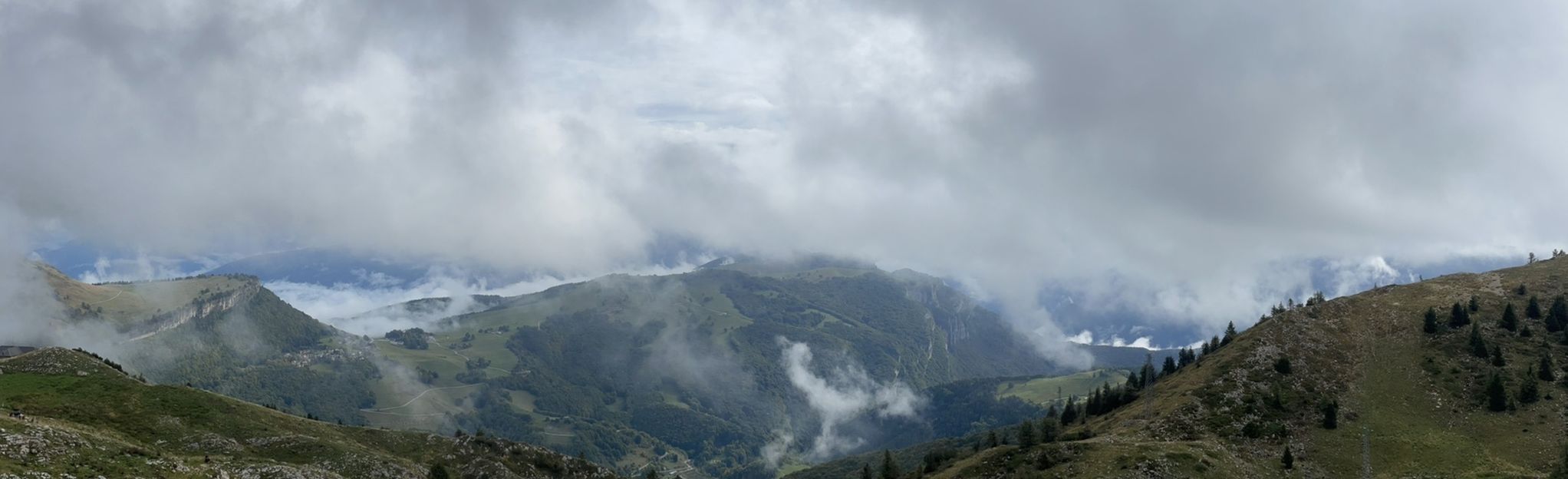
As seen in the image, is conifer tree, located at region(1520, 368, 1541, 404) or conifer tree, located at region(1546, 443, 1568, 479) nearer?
conifer tree, located at region(1546, 443, 1568, 479)

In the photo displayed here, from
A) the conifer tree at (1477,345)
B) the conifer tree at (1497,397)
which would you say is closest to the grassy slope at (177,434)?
the conifer tree at (1497,397)

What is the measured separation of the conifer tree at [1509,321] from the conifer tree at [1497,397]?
38.2 m

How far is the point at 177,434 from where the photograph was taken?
13538 centimetres

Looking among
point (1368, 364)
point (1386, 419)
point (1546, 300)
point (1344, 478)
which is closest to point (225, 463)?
point (1344, 478)

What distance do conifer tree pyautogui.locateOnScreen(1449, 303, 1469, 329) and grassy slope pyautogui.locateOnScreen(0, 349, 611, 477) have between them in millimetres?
188509

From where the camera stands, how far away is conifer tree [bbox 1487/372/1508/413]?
147375 millimetres

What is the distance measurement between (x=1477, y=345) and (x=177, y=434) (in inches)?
8861

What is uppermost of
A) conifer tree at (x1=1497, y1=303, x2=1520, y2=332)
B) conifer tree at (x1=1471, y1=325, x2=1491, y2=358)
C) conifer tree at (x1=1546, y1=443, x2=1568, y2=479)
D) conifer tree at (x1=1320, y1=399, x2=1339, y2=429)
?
conifer tree at (x1=1497, y1=303, x2=1520, y2=332)

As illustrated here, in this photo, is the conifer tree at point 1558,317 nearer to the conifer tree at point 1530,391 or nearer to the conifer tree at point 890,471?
the conifer tree at point 1530,391

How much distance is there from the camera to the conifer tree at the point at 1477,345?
6668 inches

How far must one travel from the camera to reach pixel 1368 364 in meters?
172

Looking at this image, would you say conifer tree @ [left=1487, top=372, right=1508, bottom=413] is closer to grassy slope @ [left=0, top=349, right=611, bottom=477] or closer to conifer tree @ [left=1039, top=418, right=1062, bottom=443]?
conifer tree @ [left=1039, top=418, right=1062, bottom=443]

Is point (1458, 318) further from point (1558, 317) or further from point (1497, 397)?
point (1497, 397)

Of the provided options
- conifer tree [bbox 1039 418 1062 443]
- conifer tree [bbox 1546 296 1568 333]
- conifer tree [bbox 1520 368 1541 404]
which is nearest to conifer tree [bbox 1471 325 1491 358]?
conifer tree [bbox 1546 296 1568 333]
